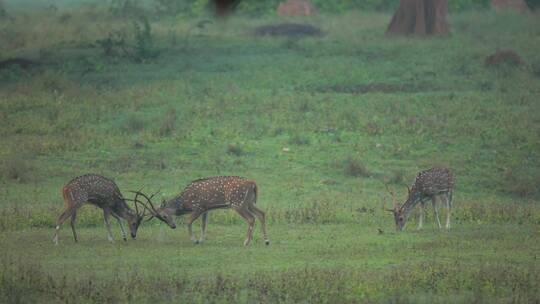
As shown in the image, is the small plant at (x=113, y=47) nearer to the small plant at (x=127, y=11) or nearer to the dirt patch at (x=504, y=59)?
the dirt patch at (x=504, y=59)

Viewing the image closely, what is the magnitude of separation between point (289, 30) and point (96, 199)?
24.2m

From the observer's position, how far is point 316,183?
21.7 meters

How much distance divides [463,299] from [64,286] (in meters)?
4.59

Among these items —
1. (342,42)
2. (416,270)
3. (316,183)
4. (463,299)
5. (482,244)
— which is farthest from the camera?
(342,42)

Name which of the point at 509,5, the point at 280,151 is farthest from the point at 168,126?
the point at 509,5

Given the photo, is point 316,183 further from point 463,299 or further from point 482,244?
point 463,299

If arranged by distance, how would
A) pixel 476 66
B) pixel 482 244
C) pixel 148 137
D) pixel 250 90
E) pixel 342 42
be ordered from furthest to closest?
pixel 342 42
pixel 476 66
pixel 250 90
pixel 148 137
pixel 482 244

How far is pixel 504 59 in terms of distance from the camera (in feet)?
104

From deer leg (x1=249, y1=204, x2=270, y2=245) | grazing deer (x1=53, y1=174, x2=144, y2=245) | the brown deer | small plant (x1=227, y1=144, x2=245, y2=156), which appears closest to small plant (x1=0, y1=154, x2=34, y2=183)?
small plant (x1=227, y1=144, x2=245, y2=156)

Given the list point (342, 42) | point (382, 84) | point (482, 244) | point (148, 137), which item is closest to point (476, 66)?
point (382, 84)

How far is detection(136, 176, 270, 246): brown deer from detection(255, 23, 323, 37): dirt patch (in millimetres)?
23185

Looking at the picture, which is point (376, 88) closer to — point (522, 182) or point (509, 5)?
point (522, 182)

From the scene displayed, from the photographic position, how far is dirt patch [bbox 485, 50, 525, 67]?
31.6 meters

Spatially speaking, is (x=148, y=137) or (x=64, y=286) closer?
(x=64, y=286)
